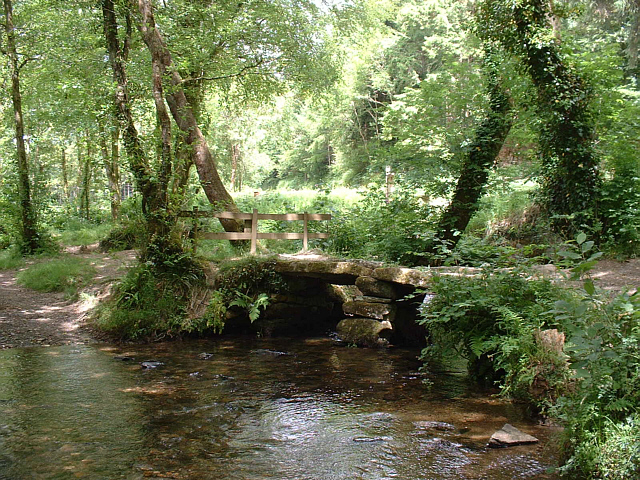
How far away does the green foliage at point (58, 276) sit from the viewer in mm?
11562

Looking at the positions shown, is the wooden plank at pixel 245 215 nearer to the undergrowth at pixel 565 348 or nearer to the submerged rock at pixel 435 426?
the undergrowth at pixel 565 348

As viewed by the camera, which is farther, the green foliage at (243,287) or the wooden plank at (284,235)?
the wooden plank at (284,235)

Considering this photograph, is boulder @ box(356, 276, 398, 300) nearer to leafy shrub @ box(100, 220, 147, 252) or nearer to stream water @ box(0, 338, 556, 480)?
stream water @ box(0, 338, 556, 480)

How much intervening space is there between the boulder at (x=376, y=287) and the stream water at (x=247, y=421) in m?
1.43

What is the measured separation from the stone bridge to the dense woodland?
56 centimetres

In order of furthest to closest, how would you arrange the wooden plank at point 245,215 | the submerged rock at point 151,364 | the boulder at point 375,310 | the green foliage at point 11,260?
the green foliage at point 11,260 < the wooden plank at point 245,215 < the boulder at point 375,310 < the submerged rock at point 151,364

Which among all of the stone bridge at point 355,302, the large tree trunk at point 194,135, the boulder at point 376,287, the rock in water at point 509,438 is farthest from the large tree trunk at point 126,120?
the rock in water at point 509,438

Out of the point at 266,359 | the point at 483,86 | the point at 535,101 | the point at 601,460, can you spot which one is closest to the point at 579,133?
the point at 535,101

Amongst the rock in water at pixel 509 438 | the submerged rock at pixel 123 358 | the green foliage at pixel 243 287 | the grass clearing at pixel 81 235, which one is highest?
the grass clearing at pixel 81 235

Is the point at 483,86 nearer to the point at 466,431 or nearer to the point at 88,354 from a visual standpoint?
the point at 466,431

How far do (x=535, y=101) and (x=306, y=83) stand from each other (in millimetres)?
7056

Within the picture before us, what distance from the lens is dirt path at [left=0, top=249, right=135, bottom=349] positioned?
8.77 meters

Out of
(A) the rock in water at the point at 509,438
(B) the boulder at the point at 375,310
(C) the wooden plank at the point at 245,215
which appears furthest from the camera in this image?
(C) the wooden plank at the point at 245,215

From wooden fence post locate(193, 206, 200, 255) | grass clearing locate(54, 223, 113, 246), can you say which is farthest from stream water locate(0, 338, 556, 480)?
grass clearing locate(54, 223, 113, 246)
